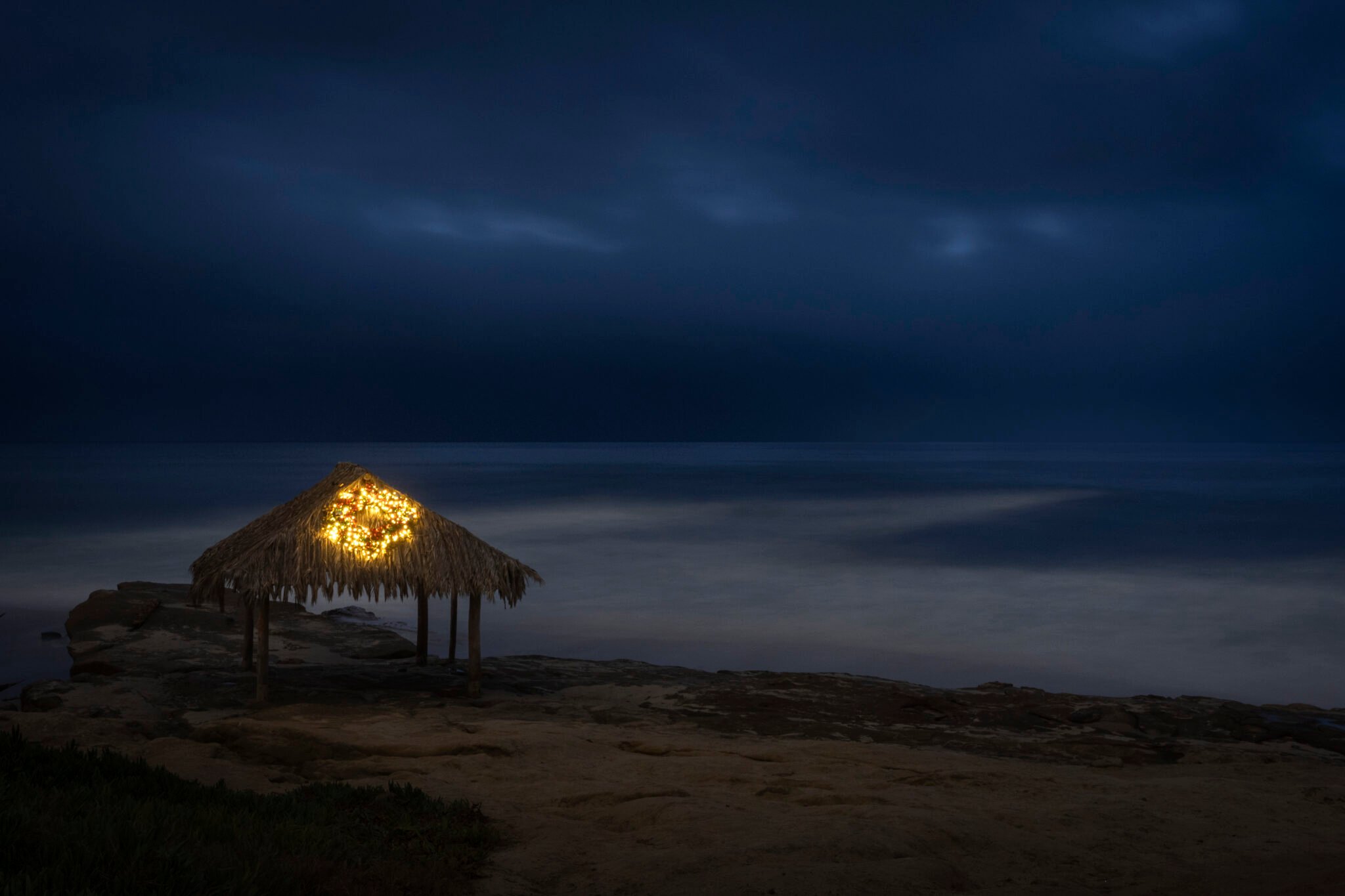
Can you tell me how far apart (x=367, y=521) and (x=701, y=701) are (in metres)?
4.77

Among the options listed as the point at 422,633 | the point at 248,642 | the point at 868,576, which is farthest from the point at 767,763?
the point at 868,576

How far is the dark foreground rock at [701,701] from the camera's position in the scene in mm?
9727

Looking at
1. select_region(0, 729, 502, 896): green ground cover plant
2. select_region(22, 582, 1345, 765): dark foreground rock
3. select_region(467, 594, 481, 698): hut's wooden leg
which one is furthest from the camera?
select_region(467, 594, 481, 698): hut's wooden leg

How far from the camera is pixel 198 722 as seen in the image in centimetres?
956

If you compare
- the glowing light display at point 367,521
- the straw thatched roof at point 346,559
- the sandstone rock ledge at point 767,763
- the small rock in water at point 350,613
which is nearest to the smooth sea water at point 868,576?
the small rock in water at point 350,613

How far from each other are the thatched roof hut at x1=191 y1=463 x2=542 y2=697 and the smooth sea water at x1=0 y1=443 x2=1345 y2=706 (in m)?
4.83

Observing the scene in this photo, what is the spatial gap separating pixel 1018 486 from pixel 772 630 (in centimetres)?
5214

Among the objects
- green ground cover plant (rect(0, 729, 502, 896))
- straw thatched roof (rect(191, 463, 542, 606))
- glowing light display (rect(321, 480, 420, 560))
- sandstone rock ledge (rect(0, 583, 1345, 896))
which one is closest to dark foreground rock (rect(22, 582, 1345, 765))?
sandstone rock ledge (rect(0, 583, 1345, 896))

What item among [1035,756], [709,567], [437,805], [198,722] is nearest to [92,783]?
[437,805]

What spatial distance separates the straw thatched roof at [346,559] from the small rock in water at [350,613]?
703 centimetres

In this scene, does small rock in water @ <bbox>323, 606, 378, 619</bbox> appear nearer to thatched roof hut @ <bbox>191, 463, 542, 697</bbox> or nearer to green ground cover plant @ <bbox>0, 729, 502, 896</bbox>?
thatched roof hut @ <bbox>191, 463, 542, 697</bbox>

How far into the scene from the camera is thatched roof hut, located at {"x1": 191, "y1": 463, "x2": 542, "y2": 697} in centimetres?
1046

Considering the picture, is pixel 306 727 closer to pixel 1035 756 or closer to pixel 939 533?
pixel 1035 756

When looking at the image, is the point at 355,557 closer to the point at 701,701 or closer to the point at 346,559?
the point at 346,559
